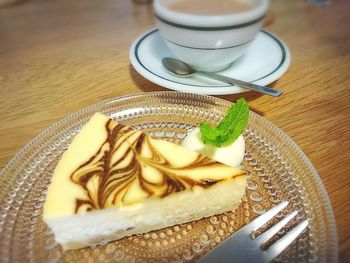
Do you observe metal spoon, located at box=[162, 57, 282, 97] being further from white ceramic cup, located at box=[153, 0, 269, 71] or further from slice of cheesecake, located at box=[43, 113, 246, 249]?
slice of cheesecake, located at box=[43, 113, 246, 249]

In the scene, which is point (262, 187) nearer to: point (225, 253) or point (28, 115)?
point (225, 253)

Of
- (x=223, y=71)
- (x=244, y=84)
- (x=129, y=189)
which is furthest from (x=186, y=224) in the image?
(x=223, y=71)

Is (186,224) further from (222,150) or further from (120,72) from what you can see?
(120,72)

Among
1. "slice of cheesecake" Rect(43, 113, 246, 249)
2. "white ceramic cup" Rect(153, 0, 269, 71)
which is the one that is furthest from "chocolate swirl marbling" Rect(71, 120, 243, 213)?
"white ceramic cup" Rect(153, 0, 269, 71)

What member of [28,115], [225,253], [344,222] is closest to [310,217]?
[344,222]

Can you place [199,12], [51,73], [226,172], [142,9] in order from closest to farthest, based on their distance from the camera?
[226,172] → [199,12] → [51,73] → [142,9]

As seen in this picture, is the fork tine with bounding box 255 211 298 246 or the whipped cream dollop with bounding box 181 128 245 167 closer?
the fork tine with bounding box 255 211 298 246

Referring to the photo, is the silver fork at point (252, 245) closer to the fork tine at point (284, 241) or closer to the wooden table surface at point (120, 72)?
the fork tine at point (284, 241)
